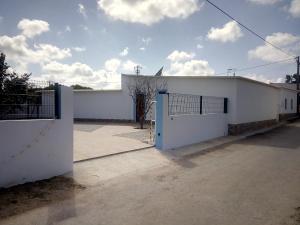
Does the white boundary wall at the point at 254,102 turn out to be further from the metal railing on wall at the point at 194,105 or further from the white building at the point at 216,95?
the metal railing on wall at the point at 194,105

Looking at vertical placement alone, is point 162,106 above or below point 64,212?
above

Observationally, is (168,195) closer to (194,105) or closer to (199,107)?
(194,105)

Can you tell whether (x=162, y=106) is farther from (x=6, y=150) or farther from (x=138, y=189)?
(x=6, y=150)

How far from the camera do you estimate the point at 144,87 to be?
22391 mm

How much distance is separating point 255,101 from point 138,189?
17.4 meters

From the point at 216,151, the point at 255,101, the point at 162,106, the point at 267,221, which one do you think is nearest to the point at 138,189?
the point at 267,221

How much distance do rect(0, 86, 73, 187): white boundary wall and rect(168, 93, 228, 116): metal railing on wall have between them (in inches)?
204

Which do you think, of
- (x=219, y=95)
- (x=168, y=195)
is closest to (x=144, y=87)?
(x=219, y=95)

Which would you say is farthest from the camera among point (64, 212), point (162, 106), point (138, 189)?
point (162, 106)

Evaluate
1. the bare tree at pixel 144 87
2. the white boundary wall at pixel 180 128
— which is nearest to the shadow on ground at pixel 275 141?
the white boundary wall at pixel 180 128

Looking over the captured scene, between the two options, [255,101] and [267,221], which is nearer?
[267,221]

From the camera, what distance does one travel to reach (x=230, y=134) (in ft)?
56.0

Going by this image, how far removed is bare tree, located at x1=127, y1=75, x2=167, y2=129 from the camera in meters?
21.9

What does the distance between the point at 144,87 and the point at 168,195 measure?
17160mm
